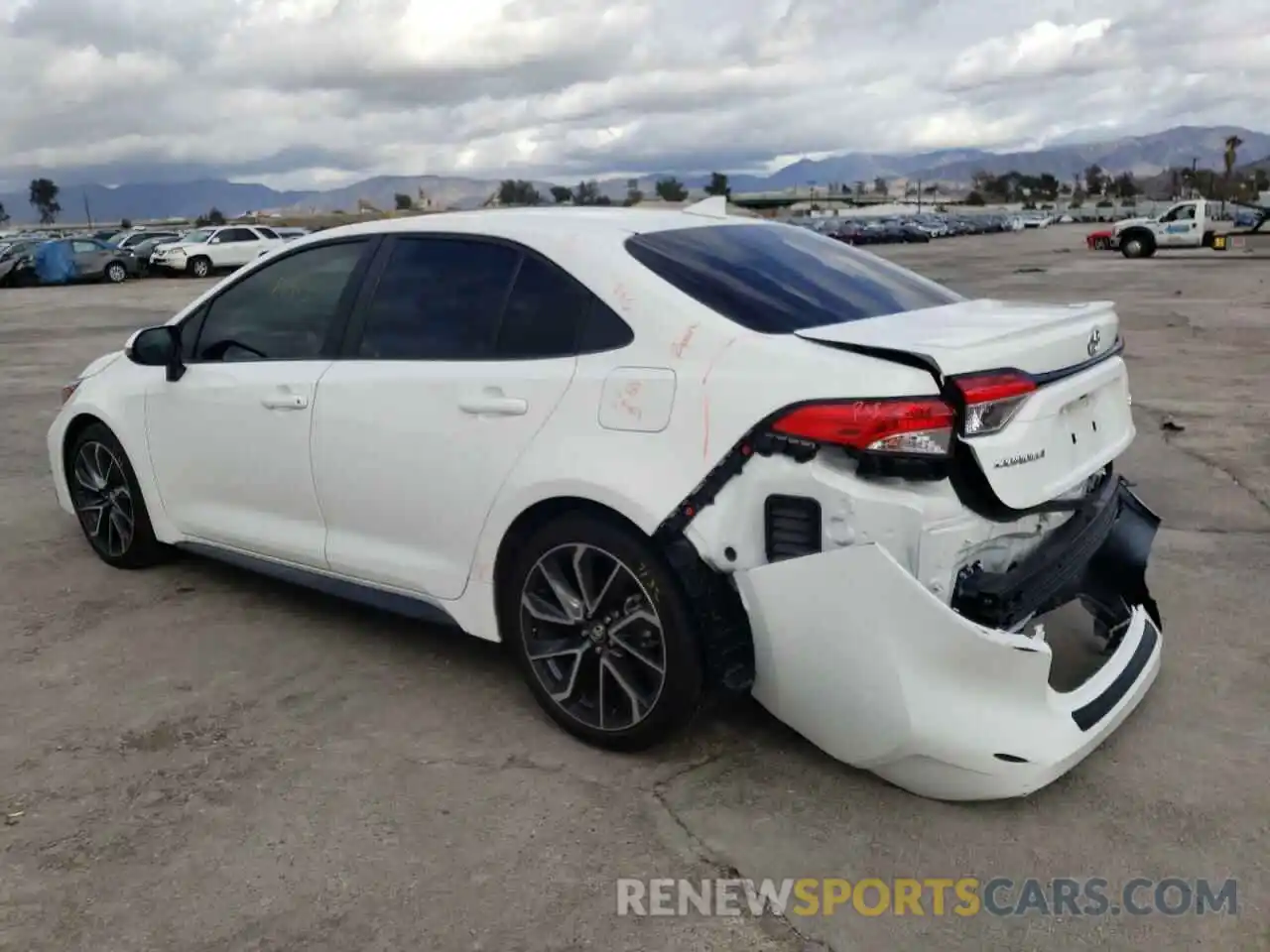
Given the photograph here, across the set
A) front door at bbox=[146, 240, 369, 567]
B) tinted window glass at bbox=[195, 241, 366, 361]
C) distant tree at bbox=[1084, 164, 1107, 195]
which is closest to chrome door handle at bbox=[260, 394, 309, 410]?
front door at bbox=[146, 240, 369, 567]

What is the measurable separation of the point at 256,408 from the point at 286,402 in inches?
8.6

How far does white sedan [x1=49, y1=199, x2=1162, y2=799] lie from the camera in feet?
9.60

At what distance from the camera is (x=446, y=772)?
3439 millimetres

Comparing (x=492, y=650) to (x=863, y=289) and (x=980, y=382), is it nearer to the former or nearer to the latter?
(x=863, y=289)

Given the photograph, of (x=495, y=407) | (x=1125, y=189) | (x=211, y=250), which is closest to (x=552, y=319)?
(x=495, y=407)

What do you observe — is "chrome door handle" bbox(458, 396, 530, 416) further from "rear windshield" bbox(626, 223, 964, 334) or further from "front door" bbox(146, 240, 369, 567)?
"front door" bbox(146, 240, 369, 567)

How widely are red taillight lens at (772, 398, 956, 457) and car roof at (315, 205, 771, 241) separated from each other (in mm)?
1187

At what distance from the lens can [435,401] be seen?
3740 mm

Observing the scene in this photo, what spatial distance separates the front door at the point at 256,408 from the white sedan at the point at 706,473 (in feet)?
0.06

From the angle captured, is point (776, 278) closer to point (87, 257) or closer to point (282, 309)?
point (282, 309)

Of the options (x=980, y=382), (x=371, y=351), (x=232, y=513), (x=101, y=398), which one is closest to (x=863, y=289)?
(x=980, y=382)

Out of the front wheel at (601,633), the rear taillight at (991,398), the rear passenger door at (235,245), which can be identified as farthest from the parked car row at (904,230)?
the rear taillight at (991,398)

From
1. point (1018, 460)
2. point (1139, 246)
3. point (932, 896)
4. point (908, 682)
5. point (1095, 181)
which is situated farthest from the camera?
point (1095, 181)

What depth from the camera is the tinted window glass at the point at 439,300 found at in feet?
12.3
